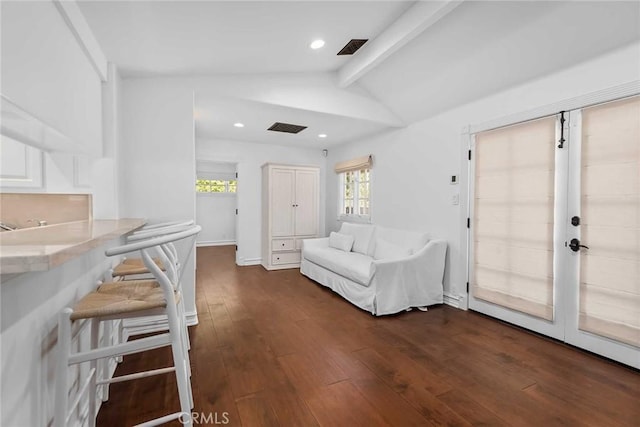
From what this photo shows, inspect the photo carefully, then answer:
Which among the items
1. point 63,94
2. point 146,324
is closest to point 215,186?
point 146,324

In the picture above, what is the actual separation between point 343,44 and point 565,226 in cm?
261

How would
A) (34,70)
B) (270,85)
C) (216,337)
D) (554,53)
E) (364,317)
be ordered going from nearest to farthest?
(34,70), (554,53), (216,337), (364,317), (270,85)

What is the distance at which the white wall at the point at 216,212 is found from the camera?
26.2 ft

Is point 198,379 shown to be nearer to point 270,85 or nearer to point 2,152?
point 2,152

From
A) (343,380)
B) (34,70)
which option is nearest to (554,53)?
(343,380)

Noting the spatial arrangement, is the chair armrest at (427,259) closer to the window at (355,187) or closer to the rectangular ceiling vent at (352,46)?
Answer: the window at (355,187)

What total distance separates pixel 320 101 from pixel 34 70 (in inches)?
106

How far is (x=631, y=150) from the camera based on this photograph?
6.91 feet

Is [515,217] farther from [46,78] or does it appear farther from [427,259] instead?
[46,78]

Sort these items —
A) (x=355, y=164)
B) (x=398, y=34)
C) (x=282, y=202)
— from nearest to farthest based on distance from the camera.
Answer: (x=398, y=34)
(x=355, y=164)
(x=282, y=202)

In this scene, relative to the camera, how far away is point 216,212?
8.21m

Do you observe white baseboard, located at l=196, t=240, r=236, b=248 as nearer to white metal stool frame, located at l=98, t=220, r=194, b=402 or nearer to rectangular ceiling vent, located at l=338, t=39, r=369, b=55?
white metal stool frame, located at l=98, t=220, r=194, b=402

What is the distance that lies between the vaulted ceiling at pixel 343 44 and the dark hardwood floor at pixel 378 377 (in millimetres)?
2384

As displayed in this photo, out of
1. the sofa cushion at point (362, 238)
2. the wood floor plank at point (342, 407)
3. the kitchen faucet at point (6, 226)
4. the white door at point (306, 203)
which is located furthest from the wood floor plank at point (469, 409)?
the white door at point (306, 203)
